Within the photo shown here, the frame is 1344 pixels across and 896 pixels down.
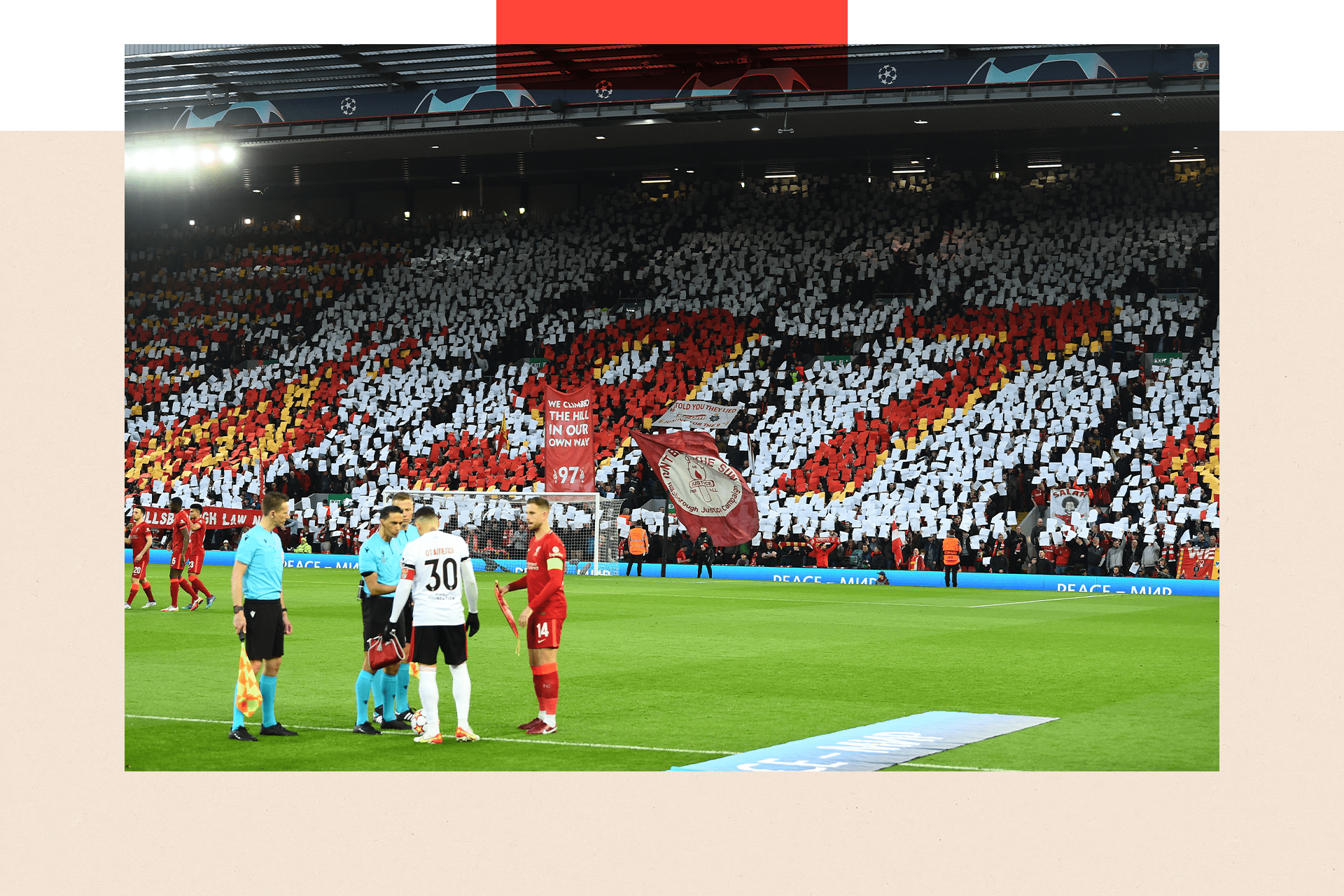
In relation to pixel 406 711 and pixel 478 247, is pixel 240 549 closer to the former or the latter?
pixel 406 711

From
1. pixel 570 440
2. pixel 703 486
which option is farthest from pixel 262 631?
pixel 570 440

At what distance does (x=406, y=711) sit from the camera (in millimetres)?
11695

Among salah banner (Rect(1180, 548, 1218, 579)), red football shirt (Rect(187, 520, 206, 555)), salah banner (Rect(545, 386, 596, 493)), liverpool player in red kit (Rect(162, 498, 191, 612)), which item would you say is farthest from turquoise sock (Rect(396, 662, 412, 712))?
salah banner (Rect(545, 386, 596, 493))

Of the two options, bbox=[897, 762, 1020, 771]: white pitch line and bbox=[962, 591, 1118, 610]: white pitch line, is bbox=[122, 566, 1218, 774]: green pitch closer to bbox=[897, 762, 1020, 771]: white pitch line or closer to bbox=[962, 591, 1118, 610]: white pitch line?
bbox=[897, 762, 1020, 771]: white pitch line

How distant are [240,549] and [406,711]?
2000 millimetres

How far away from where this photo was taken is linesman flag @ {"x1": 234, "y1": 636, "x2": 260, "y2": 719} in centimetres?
1073

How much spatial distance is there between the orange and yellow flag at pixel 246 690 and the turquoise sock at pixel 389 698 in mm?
1030

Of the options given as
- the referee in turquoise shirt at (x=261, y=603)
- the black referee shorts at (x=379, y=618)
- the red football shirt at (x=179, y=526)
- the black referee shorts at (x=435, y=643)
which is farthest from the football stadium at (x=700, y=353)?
the referee in turquoise shirt at (x=261, y=603)

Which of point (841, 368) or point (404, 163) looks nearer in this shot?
point (841, 368)

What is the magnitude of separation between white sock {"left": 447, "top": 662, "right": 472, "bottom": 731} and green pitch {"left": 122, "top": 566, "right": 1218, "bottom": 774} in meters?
0.22

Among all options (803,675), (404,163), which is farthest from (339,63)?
(803,675)

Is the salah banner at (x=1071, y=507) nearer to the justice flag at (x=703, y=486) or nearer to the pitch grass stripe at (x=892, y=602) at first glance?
the pitch grass stripe at (x=892, y=602)

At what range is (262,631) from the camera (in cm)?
1074

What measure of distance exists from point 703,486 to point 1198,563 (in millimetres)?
10930
